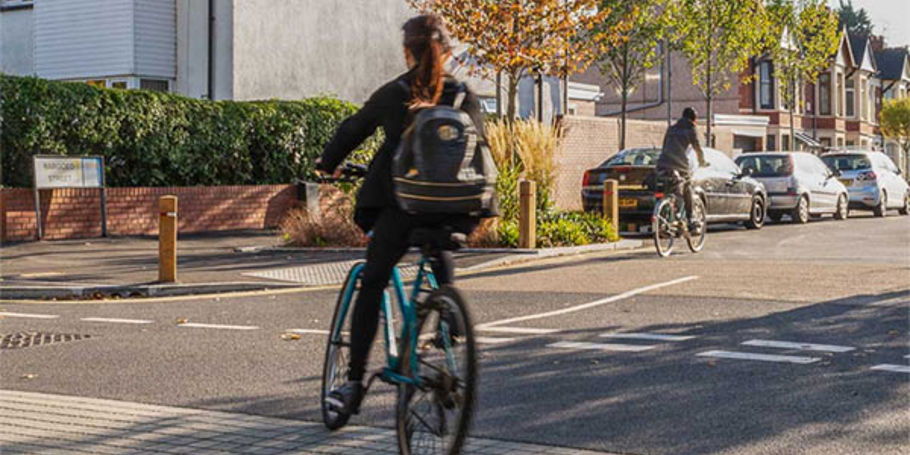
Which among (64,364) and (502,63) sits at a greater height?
(502,63)

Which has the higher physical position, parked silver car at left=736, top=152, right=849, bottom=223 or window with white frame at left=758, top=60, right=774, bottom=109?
window with white frame at left=758, top=60, right=774, bottom=109

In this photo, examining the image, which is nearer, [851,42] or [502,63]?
[502,63]

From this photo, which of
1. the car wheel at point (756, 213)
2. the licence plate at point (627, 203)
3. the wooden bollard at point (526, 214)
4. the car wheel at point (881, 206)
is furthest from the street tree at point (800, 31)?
the wooden bollard at point (526, 214)

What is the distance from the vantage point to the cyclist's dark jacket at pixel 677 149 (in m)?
17.1

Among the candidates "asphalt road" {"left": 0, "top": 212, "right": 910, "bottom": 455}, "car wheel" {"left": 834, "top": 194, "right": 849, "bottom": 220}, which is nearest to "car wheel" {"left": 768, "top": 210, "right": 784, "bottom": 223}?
"car wheel" {"left": 834, "top": 194, "right": 849, "bottom": 220}

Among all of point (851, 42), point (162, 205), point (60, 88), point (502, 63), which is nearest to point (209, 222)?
point (60, 88)

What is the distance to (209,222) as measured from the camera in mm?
22328

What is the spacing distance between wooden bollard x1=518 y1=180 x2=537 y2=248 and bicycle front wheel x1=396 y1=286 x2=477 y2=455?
38.5ft

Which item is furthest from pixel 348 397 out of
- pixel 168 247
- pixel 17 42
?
pixel 17 42

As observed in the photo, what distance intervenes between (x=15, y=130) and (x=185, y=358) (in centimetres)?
1176

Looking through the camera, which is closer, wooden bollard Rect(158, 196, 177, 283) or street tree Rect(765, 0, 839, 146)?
wooden bollard Rect(158, 196, 177, 283)

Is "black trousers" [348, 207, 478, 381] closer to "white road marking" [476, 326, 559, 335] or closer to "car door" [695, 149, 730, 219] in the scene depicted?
"white road marking" [476, 326, 559, 335]

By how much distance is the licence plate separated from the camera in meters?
21.8

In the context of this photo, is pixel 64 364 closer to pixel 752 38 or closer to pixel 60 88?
pixel 60 88
